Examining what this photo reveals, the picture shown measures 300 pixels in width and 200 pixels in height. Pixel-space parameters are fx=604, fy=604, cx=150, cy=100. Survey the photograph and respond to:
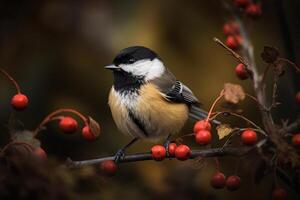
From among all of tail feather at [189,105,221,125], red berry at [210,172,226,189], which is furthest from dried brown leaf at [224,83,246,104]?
tail feather at [189,105,221,125]

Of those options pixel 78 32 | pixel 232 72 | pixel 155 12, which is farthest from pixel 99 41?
pixel 232 72

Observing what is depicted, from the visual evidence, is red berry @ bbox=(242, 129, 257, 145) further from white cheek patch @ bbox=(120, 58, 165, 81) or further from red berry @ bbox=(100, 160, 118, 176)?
white cheek patch @ bbox=(120, 58, 165, 81)

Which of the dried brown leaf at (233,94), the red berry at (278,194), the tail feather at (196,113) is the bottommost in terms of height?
the tail feather at (196,113)

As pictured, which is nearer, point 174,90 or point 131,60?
point 131,60

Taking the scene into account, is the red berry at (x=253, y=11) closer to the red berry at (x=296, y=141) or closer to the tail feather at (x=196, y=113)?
the red berry at (x=296, y=141)

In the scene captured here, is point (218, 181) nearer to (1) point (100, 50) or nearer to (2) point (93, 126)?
(2) point (93, 126)

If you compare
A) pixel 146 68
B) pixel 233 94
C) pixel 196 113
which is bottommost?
pixel 196 113

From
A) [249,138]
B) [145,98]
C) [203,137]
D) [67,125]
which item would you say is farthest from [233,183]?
[145,98]

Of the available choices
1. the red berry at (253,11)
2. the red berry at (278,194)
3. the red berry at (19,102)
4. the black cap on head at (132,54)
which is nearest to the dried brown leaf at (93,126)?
the red berry at (19,102)
